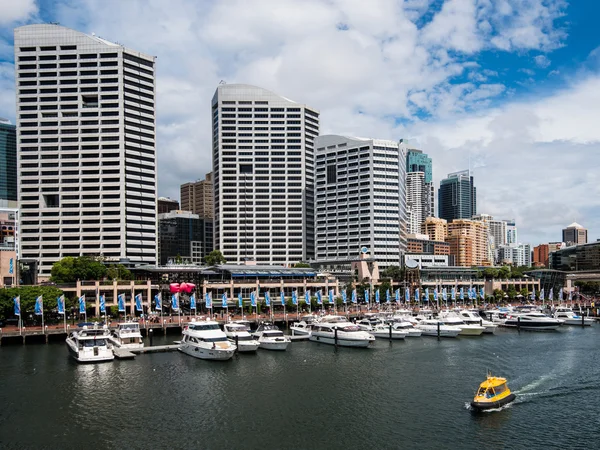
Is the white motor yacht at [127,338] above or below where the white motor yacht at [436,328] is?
above

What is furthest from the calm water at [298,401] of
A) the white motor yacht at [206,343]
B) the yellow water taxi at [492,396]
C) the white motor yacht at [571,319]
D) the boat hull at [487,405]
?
the white motor yacht at [571,319]

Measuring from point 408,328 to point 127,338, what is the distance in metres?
59.1

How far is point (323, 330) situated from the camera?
11019 centimetres

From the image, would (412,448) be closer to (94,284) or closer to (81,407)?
(81,407)

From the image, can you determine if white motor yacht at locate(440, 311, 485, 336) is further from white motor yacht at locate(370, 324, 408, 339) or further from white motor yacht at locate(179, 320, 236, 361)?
white motor yacht at locate(179, 320, 236, 361)

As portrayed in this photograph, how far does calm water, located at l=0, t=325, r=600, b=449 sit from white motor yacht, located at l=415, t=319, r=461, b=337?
64.4 ft

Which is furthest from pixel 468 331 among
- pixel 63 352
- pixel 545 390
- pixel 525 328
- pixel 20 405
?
pixel 20 405

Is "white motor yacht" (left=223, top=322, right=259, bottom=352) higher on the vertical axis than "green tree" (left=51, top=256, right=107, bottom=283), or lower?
lower

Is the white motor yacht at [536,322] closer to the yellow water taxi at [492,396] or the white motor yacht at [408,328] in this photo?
the white motor yacht at [408,328]

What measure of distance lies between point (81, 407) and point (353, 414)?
31538 mm

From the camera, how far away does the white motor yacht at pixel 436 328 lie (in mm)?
117750

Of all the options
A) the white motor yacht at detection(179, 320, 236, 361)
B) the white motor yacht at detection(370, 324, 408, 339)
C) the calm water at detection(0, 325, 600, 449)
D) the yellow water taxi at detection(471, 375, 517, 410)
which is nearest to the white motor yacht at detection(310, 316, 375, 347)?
the calm water at detection(0, 325, 600, 449)

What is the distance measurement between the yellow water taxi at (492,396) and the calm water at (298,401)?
121 cm

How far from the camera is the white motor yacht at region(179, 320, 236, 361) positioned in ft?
290
